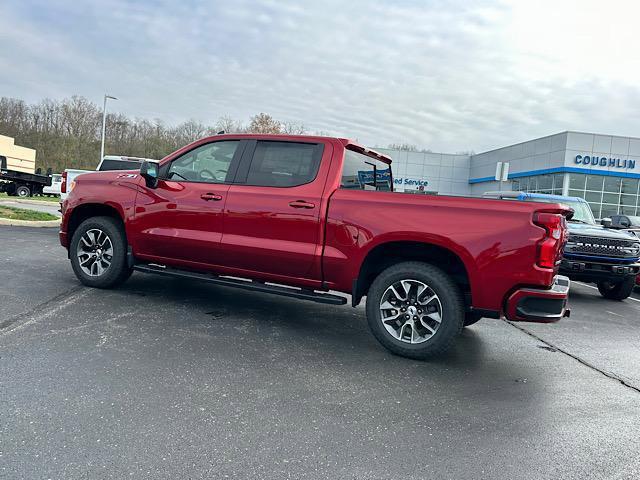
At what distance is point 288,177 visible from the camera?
5.15 m

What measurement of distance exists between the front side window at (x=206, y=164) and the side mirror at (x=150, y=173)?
139mm

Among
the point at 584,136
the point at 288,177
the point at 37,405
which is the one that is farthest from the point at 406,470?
the point at 584,136

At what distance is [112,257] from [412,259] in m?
3.60

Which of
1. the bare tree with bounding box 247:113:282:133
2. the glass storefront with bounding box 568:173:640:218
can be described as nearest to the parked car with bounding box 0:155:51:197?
the bare tree with bounding box 247:113:282:133

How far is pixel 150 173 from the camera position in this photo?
5641 mm

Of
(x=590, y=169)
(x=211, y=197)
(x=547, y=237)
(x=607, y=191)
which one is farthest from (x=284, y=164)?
(x=607, y=191)

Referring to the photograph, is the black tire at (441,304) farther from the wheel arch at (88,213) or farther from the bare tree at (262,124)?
the bare tree at (262,124)

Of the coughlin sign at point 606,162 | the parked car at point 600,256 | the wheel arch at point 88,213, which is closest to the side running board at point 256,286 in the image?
the wheel arch at point 88,213

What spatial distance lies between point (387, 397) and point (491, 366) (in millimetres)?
1469

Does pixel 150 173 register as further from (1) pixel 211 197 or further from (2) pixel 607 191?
(2) pixel 607 191

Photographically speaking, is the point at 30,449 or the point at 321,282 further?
the point at 321,282

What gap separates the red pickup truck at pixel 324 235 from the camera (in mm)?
4238

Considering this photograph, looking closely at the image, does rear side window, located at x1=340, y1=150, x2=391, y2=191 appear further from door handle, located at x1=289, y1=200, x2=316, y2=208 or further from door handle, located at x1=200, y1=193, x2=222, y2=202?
door handle, located at x1=200, y1=193, x2=222, y2=202

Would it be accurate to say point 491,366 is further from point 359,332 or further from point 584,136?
point 584,136
